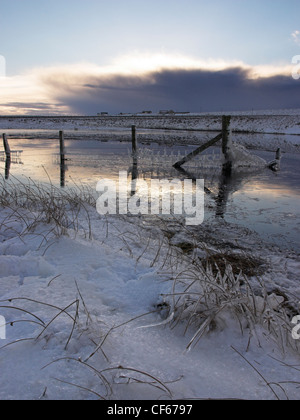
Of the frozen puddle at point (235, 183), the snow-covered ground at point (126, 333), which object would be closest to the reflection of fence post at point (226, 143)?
the frozen puddle at point (235, 183)

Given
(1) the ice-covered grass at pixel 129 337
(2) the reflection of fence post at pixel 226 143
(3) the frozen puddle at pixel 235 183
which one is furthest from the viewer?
(2) the reflection of fence post at pixel 226 143

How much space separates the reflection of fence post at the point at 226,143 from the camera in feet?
45.6

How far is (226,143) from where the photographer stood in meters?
14.3

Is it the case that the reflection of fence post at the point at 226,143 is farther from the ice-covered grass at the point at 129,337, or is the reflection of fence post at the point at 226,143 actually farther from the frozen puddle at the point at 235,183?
the ice-covered grass at the point at 129,337

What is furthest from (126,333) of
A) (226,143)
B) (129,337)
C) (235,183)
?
(226,143)

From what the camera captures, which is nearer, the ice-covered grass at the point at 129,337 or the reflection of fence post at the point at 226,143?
the ice-covered grass at the point at 129,337

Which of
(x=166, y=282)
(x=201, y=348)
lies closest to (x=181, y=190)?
(x=166, y=282)

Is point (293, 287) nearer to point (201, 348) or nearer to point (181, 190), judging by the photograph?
point (201, 348)

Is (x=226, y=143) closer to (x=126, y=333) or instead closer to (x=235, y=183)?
(x=235, y=183)

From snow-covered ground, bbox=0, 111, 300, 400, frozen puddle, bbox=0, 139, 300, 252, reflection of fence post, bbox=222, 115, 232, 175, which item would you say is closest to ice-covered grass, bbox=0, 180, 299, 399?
snow-covered ground, bbox=0, 111, 300, 400

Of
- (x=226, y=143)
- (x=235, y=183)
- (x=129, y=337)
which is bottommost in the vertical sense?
(x=129, y=337)
